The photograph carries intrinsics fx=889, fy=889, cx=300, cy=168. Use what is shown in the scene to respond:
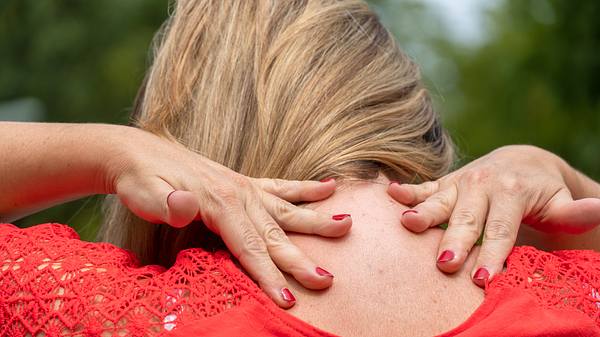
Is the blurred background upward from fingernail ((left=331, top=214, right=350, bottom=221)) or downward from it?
downward

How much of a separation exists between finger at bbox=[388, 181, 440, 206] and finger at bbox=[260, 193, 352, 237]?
0.52ft

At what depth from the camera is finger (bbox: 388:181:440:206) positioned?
175 centimetres

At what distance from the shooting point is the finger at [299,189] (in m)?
1.72

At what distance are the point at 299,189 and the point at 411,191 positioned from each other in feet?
0.77

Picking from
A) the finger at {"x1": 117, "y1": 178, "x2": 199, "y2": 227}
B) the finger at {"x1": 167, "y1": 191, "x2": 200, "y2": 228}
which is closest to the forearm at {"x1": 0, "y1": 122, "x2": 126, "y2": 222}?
the finger at {"x1": 117, "y1": 178, "x2": 199, "y2": 227}

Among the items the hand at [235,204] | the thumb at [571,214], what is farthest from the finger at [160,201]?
the thumb at [571,214]

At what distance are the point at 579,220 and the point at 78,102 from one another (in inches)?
196

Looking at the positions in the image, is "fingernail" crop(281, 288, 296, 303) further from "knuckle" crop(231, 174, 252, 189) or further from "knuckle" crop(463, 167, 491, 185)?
"knuckle" crop(463, 167, 491, 185)

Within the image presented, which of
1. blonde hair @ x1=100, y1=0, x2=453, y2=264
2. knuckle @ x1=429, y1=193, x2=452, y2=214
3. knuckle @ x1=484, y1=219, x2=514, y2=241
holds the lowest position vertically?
knuckle @ x1=484, y1=219, x2=514, y2=241

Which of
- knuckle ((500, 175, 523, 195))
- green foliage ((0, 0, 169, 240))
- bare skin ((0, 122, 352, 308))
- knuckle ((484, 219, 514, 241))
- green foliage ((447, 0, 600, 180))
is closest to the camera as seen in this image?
bare skin ((0, 122, 352, 308))

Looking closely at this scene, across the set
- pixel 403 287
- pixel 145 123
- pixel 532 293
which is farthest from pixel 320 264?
pixel 145 123

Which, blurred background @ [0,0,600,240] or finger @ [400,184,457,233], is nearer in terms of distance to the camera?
finger @ [400,184,457,233]

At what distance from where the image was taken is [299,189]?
172cm

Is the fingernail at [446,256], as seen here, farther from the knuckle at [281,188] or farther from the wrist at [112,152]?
the wrist at [112,152]
